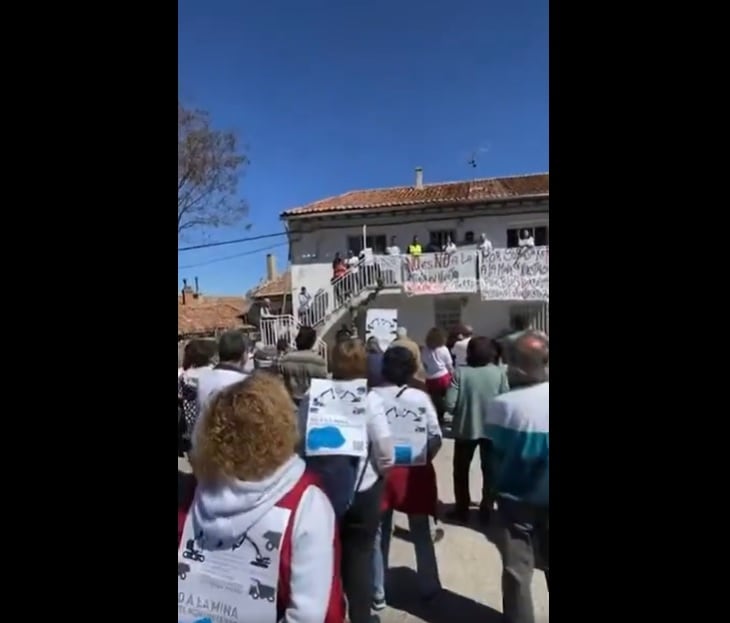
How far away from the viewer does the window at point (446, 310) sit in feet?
14.3

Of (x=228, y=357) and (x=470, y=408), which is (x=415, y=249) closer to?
(x=228, y=357)

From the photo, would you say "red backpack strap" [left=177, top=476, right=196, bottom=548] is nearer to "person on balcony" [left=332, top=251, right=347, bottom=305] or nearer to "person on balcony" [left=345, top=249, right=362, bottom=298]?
"person on balcony" [left=345, top=249, right=362, bottom=298]

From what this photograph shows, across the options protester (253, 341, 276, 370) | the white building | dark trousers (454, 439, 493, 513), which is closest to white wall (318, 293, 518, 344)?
the white building

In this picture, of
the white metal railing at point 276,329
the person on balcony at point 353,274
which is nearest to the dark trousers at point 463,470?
the white metal railing at point 276,329

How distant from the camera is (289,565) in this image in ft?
3.78

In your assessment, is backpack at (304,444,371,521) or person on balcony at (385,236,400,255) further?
person on balcony at (385,236,400,255)

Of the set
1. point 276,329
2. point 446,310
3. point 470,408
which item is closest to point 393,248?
point 446,310

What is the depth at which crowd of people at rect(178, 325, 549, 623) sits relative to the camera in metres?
1.17

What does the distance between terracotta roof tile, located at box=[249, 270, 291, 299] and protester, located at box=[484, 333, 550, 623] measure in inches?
198

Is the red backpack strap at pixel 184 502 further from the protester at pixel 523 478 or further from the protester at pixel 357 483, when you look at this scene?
the protester at pixel 523 478
